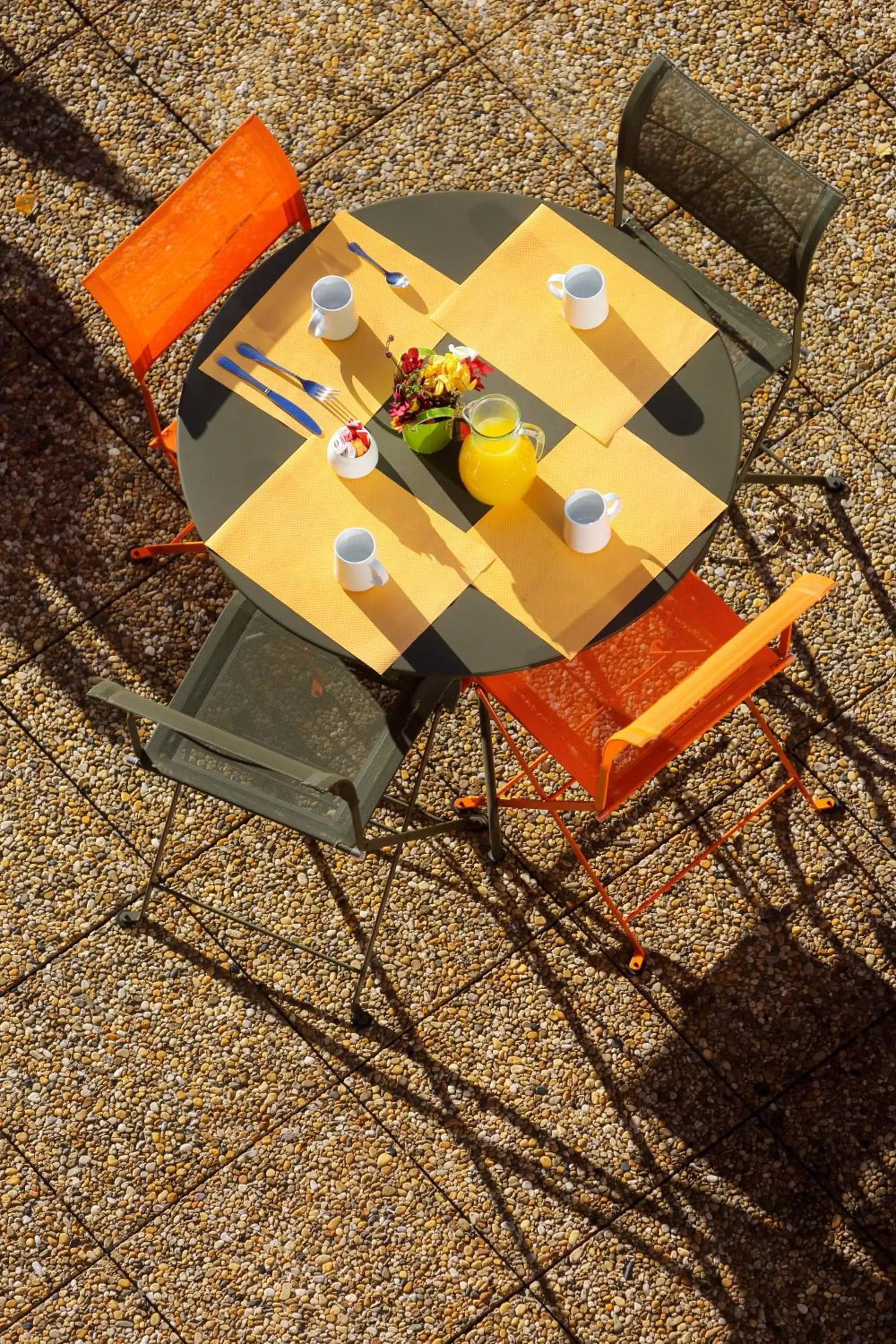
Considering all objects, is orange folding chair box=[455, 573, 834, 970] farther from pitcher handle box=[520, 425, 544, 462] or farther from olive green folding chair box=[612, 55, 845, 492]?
olive green folding chair box=[612, 55, 845, 492]

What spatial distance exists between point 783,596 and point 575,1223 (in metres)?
1.71

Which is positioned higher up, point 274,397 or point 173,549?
point 274,397

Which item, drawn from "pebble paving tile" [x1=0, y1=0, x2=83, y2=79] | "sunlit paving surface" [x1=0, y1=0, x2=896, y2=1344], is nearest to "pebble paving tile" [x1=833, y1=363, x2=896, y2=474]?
"sunlit paving surface" [x1=0, y1=0, x2=896, y2=1344]

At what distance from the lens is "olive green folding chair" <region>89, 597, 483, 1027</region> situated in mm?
3123

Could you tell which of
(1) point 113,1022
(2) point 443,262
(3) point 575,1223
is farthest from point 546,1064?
(2) point 443,262

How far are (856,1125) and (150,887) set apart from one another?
191cm

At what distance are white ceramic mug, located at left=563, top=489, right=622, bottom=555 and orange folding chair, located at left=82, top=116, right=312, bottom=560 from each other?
96 centimetres

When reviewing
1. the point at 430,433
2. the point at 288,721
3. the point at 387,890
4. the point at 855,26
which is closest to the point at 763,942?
the point at 387,890

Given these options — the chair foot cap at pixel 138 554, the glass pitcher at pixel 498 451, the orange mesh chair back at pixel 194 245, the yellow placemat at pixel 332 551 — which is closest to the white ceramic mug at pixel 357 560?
the yellow placemat at pixel 332 551

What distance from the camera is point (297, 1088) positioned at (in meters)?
3.58

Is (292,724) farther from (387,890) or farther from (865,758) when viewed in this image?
(865,758)

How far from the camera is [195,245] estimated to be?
10.7 feet

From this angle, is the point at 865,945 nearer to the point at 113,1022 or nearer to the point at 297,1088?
the point at 297,1088

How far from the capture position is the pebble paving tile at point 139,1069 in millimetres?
3541
